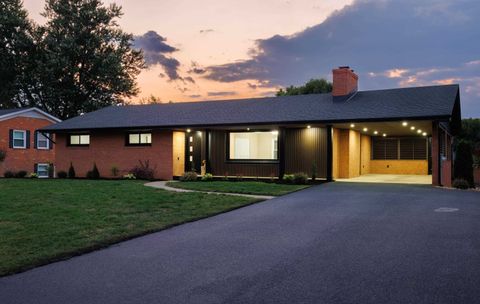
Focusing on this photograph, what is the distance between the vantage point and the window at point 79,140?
82.0ft

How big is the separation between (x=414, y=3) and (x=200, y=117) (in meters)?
14.6

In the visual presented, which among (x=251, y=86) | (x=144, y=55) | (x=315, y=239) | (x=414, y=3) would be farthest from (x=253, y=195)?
(x=144, y=55)

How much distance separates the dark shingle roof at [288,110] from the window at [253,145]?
1.15 m

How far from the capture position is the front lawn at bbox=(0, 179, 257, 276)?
256 inches

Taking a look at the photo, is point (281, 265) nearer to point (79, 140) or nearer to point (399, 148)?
point (79, 140)

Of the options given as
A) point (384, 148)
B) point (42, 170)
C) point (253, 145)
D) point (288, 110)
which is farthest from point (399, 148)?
point (42, 170)

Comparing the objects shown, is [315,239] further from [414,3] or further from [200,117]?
[414,3]

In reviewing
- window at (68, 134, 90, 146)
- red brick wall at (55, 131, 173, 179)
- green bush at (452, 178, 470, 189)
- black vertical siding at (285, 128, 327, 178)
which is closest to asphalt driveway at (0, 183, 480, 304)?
green bush at (452, 178, 470, 189)

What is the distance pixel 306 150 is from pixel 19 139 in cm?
1975

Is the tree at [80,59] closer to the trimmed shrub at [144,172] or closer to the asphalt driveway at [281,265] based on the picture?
the trimmed shrub at [144,172]

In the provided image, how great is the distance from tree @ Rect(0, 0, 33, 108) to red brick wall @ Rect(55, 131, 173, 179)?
1877cm

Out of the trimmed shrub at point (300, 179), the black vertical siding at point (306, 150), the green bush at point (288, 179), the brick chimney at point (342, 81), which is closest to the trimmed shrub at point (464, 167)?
the black vertical siding at point (306, 150)

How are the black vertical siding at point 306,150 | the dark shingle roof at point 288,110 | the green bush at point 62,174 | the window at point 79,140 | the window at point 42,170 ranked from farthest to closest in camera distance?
the window at point 42,170 → the window at point 79,140 → the green bush at point 62,174 → the black vertical siding at point 306,150 → the dark shingle roof at point 288,110

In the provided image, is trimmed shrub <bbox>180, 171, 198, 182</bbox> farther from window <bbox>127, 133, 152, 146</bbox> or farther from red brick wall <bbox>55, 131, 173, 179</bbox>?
window <bbox>127, 133, 152, 146</bbox>
